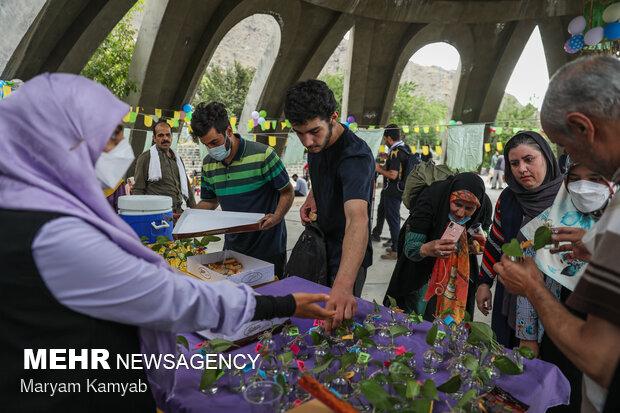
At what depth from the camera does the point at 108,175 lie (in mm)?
1047

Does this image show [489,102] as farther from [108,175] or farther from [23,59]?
[108,175]

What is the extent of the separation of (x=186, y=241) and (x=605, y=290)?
216 cm

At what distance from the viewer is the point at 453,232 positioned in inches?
86.0

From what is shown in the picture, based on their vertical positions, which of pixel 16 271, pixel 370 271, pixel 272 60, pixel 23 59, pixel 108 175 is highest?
pixel 272 60

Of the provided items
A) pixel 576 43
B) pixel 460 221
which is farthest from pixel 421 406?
pixel 576 43

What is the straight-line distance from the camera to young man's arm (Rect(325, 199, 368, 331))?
1567 mm

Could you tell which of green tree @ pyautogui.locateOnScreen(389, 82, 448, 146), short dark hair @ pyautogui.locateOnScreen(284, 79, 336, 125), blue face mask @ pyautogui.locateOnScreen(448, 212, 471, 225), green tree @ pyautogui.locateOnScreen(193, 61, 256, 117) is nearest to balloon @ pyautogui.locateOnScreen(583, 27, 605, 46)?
blue face mask @ pyautogui.locateOnScreen(448, 212, 471, 225)

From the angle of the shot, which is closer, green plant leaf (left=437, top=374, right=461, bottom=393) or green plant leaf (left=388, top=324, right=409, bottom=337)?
green plant leaf (left=437, top=374, right=461, bottom=393)

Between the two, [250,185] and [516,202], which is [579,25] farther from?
[250,185]

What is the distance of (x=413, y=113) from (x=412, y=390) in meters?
42.9

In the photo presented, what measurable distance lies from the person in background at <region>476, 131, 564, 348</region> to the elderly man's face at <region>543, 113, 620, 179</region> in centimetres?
114

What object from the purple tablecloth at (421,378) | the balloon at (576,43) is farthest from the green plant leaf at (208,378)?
the balloon at (576,43)

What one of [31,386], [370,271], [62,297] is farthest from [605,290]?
[370,271]

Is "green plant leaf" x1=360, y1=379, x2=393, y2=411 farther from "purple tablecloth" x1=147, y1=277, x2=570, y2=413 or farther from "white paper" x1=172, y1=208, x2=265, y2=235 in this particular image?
"white paper" x1=172, y1=208, x2=265, y2=235
